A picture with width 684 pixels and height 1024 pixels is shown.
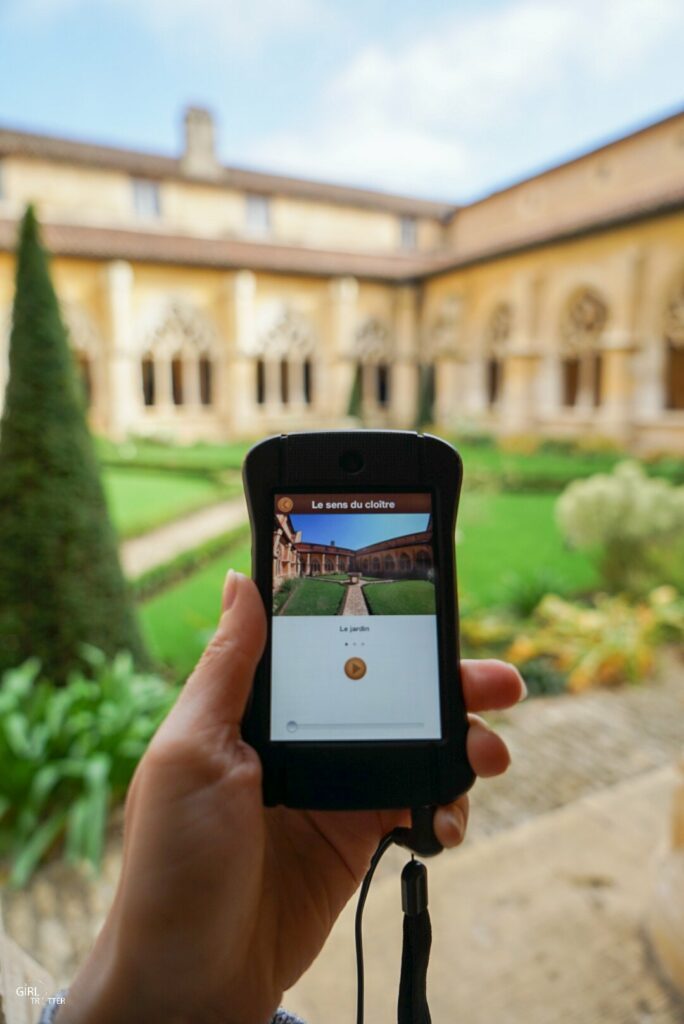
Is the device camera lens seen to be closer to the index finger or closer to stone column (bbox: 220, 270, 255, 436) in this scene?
the index finger

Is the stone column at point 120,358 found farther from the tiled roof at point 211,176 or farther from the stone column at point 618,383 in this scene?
the stone column at point 618,383

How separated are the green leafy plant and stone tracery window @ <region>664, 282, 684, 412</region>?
34.7 ft

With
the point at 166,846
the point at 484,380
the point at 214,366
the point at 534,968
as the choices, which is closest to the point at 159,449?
the point at 214,366

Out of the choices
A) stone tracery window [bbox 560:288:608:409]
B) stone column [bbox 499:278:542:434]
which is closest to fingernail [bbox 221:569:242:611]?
stone tracery window [bbox 560:288:608:409]

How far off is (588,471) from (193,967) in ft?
31.2

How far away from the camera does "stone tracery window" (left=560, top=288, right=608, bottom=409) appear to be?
496 inches

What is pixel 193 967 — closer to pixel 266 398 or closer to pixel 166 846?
pixel 166 846

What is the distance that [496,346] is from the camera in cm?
1470

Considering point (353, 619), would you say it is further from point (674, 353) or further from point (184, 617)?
point (674, 353)

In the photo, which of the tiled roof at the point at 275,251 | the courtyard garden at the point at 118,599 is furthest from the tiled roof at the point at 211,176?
the courtyard garden at the point at 118,599

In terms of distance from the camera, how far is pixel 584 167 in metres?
14.3

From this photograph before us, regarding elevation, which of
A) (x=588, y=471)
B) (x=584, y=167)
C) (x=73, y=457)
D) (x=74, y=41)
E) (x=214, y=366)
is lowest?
(x=588, y=471)

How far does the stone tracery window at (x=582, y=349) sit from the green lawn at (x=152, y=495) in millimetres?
7234

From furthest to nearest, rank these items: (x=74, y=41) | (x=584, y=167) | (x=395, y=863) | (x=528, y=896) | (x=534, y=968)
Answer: (x=584, y=167) < (x=74, y=41) < (x=395, y=863) < (x=528, y=896) < (x=534, y=968)
